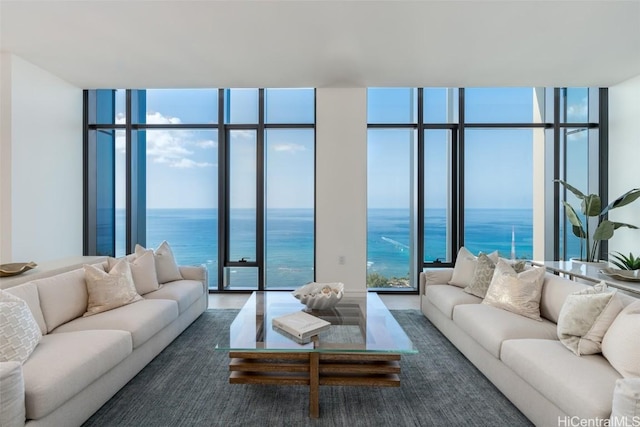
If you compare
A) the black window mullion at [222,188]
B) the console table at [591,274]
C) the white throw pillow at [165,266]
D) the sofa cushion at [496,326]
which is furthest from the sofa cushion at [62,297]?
A: the console table at [591,274]

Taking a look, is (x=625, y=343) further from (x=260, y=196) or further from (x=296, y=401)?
(x=260, y=196)

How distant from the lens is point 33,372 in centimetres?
170

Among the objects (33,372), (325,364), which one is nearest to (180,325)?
(33,372)

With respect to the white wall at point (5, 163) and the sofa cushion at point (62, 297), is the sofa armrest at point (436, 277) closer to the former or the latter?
the sofa cushion at point (62, 297)

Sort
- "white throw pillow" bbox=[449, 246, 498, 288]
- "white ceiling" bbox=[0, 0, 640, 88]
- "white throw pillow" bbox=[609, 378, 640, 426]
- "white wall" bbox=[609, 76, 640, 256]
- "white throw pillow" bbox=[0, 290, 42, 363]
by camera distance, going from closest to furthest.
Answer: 1. "white throw pillow" bbox=[609, 378, 640, 426]
2. "white throw pillow" bbox=[0, 290, 42, 363]
3. "white ceiling" bbox=[0, 0, 640, 88]
4. "white throw pillow" bbox=[449, 246, 498, 288]
5. "white wall" bbox=[609, 76, 640, 256]

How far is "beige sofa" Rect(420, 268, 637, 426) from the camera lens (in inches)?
63.5

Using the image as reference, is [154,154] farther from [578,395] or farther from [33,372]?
[578,395]

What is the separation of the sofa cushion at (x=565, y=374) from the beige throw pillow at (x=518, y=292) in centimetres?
55

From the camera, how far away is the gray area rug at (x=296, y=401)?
1969 mm

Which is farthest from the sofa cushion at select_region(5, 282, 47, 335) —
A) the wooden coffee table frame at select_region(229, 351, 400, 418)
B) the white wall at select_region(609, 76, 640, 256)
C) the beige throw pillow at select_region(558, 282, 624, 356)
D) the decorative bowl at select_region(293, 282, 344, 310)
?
the white wall at select_region(609, 76, 640, 256)

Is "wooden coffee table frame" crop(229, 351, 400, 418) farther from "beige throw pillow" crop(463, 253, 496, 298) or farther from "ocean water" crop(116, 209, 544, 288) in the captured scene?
"ocean water" crop(116, 209, 544, 288)

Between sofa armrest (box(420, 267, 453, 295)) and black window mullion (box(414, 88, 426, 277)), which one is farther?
black window mullion (box(414, 88, 426, 277))

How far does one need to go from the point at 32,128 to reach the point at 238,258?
3.03m

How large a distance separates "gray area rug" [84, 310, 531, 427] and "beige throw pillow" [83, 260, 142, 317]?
60 centimetres
